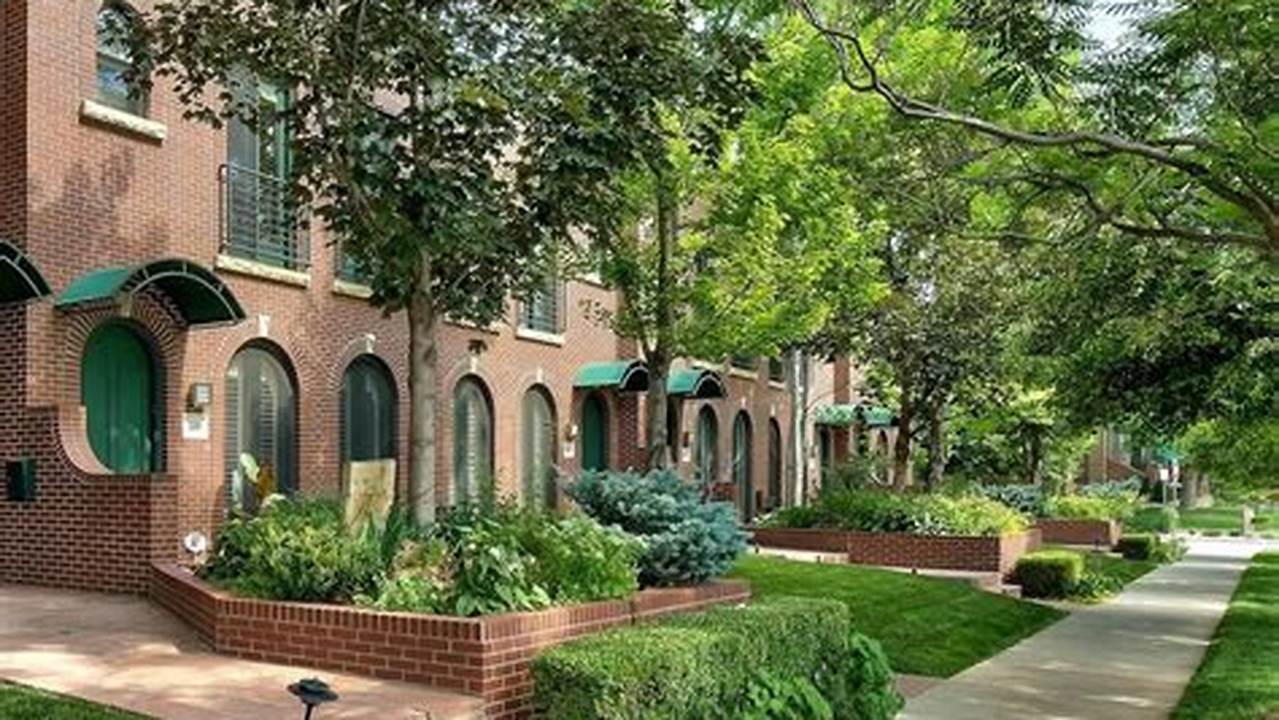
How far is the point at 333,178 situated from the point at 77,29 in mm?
4331

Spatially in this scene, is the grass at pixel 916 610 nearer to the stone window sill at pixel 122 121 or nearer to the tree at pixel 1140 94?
the tree at pixel 1140 94

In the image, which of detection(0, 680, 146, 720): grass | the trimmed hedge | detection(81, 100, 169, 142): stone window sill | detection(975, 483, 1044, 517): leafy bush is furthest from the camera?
detection(975, 483, 1044, 517): leafy bush

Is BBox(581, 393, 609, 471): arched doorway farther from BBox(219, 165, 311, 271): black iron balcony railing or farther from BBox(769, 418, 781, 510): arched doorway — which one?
BBox(769, 418, 781, 510): arched doorway

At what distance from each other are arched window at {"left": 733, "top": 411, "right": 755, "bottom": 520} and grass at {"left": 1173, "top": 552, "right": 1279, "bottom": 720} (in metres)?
12.6

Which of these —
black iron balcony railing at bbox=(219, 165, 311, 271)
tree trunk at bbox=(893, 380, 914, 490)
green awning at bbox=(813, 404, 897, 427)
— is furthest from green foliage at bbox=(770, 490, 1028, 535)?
black iron balcony railing at bbox=(219, 165, 311, 271)

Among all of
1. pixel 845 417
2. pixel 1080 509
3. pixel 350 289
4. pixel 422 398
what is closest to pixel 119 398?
pixel 350 289

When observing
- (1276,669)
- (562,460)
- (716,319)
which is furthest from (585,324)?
(1276,669)

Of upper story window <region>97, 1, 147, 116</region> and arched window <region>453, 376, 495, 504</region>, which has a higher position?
upper story window <region>97, 1, 147, 116</region>

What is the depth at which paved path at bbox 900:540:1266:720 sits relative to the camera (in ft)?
38.3

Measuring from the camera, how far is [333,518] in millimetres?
10242

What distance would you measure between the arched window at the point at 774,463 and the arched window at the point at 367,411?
56.8 ft

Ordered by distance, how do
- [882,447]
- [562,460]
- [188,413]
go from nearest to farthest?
[188,413] < [562,460] < [882,447]

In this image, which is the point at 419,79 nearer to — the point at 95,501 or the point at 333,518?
the point at 333,518

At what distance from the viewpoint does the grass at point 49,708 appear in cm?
693
